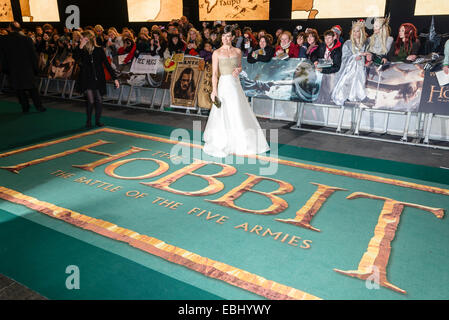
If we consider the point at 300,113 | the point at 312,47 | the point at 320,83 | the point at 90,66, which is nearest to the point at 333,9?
the point at 312,47

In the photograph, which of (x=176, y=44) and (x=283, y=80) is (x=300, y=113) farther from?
(x=176, y=44)

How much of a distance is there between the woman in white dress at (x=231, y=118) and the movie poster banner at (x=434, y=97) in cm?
298

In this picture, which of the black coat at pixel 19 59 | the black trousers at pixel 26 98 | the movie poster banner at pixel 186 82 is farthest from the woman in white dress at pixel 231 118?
the black trousers at pixel 26 98

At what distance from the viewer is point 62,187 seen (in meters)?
4.41

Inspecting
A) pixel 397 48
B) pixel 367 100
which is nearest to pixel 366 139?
pixel 367 100

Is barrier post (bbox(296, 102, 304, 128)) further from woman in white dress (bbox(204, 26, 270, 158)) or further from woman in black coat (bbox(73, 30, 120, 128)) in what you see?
woman in black coat (bbox(73, 30, 120, 128))

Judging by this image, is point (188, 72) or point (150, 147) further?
point (188, 72)

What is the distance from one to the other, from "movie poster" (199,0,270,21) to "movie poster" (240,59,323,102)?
494 cm

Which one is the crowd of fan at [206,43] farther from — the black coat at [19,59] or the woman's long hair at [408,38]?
the black coat at [19,59]

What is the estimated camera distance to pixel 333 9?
35.0 feet

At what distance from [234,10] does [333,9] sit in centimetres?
341

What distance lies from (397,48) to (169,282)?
6.62 metres

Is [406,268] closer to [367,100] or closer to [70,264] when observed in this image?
[70,264]

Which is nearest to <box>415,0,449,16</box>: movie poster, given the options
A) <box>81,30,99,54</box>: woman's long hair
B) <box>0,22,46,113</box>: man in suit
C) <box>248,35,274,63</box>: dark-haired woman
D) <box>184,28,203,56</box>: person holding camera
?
<box>248,35,274,63</box>: dark-haired woman
